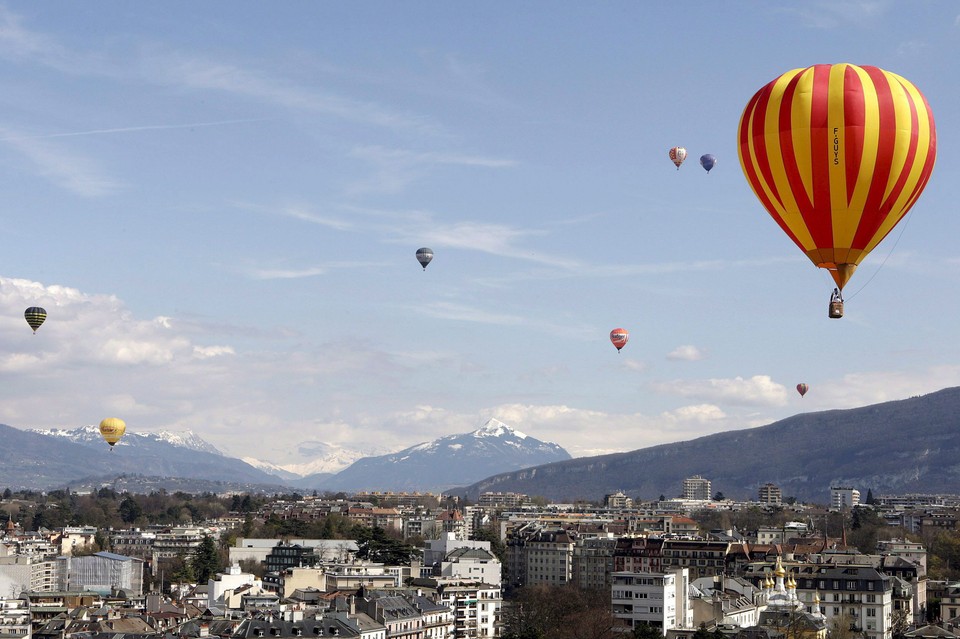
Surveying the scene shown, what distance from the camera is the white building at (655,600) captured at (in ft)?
247

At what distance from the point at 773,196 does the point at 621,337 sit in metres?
38.3

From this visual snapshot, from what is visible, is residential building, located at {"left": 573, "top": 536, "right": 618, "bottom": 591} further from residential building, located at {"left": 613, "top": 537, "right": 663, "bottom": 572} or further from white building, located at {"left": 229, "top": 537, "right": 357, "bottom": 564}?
white building, located at {"left": 229, "top": 537, "right": 357, "bottom": 564}

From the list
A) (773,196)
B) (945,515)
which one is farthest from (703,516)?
(773,196)

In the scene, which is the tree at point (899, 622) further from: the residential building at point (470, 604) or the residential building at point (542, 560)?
the residential building at point (542, 560)

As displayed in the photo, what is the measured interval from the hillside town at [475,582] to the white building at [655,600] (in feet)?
0.27

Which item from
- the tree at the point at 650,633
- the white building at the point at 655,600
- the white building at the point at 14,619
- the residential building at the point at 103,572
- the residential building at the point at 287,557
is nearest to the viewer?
the tree at the point at 650,633

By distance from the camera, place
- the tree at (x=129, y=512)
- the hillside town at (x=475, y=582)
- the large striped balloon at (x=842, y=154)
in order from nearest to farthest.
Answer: the large striped balloon at (x=842, y=154) < the hillside town at (x=475, y=582) < the tree at (x=129, y=512)

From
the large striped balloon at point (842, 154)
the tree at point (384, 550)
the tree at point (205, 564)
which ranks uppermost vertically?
the large striped balloon at point (842, 154)

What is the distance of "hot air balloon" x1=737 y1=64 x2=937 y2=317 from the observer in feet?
127

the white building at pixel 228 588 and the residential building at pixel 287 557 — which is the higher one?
the residential building at pixel 287 557

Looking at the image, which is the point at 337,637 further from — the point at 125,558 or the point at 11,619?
the point at 125,558

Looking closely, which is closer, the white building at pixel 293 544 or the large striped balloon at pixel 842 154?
the large striped balloon at pixel 842 154

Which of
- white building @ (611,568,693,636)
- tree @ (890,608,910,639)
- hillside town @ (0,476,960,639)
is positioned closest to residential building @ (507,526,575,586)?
hillside town @ (0,476,960,639)

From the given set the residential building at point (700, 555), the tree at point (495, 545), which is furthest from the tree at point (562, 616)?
the tree at point (495, 545)
